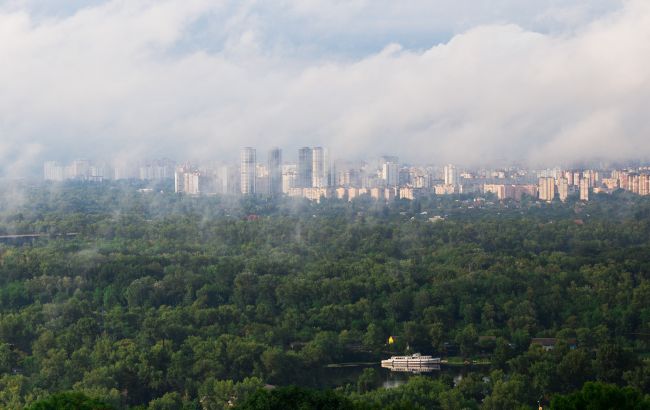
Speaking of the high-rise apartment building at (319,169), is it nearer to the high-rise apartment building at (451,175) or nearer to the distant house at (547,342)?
the high-rise apartment building at (451,175)

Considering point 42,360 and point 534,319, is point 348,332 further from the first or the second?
point 42,360

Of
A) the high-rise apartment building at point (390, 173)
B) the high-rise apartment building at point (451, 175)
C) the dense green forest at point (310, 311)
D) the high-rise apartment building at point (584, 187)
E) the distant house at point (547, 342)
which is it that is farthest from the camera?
the high-rise apartment building at point (451, 175)

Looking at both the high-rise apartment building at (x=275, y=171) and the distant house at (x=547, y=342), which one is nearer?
the distant house at (x=547, y=342)

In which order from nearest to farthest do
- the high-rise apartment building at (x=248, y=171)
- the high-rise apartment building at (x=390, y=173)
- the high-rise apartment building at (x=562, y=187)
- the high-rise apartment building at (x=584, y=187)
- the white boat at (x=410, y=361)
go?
the white boat at (x=410, y=361)
the high-rise apartment building at (x=248, y=171)
the high-rise apartment building at (x=584, y=187)
the high-rise apartment building at (x=562, y=187)
the high-rise apartment building at (x=390, y=173)

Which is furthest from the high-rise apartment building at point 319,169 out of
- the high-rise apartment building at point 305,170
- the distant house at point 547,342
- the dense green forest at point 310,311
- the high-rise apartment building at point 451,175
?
the distant house at point 547,342

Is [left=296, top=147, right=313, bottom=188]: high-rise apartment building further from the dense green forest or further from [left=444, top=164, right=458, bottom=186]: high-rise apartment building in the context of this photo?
the dense green forest

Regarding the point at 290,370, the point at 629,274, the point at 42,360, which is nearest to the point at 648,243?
the point at 629,274

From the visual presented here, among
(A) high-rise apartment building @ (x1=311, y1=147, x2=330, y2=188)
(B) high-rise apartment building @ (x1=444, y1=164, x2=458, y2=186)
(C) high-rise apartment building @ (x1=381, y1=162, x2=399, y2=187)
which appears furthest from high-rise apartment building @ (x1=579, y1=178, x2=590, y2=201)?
(A) high-rise apartment building @ (x1=311, y1=147, x2=330, y2=188)

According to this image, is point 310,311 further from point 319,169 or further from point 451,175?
point 451,175
